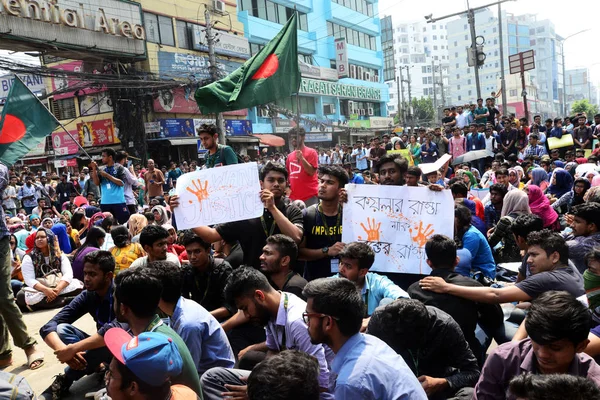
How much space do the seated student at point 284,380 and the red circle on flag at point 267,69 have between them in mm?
4467

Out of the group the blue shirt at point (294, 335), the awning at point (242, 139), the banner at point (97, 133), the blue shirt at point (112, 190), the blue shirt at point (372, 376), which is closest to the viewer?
the blue shirt at point (372, 376)

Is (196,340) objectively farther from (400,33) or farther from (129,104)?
(400,33)

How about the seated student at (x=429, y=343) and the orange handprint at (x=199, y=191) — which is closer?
the seated student at (x=429, y=343)

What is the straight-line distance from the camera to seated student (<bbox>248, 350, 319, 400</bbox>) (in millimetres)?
1762

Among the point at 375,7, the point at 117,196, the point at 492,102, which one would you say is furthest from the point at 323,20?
the point at 117,196

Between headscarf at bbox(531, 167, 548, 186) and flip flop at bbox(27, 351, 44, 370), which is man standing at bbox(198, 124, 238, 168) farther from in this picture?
headscarf at bbox(531, 167, 548, 186)

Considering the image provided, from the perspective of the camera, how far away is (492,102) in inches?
608

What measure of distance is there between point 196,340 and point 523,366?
1.87 m

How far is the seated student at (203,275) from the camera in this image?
404 cm

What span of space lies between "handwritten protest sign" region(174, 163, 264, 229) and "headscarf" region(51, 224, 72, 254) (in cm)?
479

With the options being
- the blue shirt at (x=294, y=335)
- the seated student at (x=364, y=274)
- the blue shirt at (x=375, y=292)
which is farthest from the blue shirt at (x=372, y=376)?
the blue shirt at (x=375, y=292)

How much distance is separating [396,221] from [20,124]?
15.6 feet

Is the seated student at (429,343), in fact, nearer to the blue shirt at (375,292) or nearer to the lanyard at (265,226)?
the blue shirt at (375,292)

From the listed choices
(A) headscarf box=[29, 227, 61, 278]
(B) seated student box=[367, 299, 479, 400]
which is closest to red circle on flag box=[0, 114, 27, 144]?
(A) headscarf box=[29, 227, 61, 278]
